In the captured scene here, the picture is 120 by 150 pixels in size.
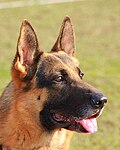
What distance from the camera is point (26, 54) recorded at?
251 inches

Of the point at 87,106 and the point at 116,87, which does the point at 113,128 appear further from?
the point at 87,106

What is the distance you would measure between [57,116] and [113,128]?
166 inches

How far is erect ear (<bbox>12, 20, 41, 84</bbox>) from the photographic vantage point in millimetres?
6227

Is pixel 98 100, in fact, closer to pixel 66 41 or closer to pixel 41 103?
pixel 41 103

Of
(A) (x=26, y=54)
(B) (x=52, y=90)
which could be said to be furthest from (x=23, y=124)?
(A) (x=26, y=54)

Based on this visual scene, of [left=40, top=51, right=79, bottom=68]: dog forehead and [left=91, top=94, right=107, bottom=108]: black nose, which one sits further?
[left=40, top=51, right=79, bottom=68]: dog forehead

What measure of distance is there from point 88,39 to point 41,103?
505 inches

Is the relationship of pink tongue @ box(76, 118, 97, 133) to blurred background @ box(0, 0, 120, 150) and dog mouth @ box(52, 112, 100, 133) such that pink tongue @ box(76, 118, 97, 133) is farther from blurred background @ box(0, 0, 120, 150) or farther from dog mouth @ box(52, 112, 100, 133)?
blurred background @ box(0, 0, 120, 150)

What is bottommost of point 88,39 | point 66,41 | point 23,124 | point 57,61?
point 23,124

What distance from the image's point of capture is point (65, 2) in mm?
24797

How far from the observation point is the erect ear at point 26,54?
6.23 m

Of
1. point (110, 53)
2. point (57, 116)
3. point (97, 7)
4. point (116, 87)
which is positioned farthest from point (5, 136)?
point (97, 7)

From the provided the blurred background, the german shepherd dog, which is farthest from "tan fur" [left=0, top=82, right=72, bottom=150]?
the blurred background

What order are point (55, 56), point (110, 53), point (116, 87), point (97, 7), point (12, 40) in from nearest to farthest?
1. point (55, 56)
2. point (116, 87)
3. point (110, 53)
4. point (12, 40)
5. point (97, 7)
